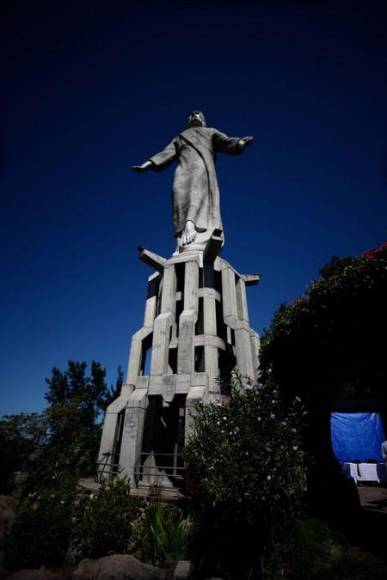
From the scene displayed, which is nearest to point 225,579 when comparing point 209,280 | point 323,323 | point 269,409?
point 269,409

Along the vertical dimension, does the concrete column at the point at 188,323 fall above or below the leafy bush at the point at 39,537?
above

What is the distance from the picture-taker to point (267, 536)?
20.2 feet

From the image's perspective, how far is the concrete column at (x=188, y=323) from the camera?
11.3 metres

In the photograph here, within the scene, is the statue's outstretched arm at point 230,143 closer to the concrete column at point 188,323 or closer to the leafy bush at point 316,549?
the concrete column at point 188,323

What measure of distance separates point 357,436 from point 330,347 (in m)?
14.5

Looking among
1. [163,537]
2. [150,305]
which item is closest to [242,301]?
[150,305]

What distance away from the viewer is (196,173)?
17359 mm

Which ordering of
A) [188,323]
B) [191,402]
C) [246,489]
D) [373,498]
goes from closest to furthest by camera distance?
[246,489], [191,402], [188,323], [373,498]

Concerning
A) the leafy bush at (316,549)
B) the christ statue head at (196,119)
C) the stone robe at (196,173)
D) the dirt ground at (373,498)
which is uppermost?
the christ statue head at (196,119)

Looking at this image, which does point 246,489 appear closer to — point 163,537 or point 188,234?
point 163,537

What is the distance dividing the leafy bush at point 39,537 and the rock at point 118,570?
1036 millimetres

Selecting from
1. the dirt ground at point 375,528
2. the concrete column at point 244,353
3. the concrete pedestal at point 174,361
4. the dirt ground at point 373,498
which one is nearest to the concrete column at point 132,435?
the concrete pedestal at point 174,361

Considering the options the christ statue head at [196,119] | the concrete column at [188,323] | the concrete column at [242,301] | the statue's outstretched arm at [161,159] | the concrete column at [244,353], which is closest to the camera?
the concrete column at [188,323]

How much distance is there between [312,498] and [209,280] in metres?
9.45
